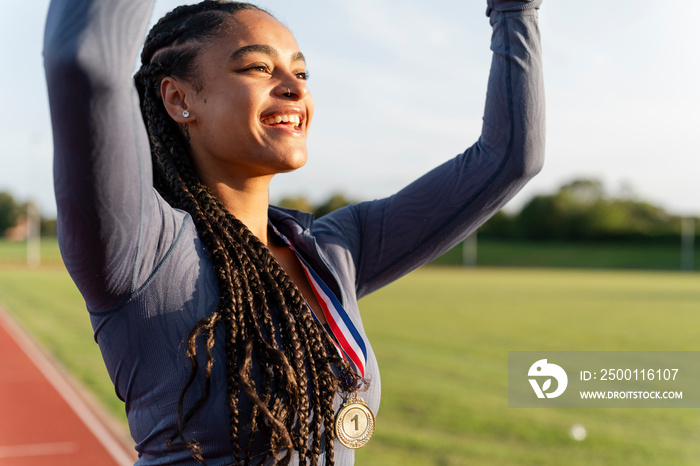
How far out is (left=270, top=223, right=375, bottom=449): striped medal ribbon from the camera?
1.35 meters

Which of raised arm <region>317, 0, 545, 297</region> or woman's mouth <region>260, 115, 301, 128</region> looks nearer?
woman's mouth <region>260, 115, 301, 128</region>

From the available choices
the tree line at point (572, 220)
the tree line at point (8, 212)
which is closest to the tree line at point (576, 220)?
the tree line at point (572, 220)

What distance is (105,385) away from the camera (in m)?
8.38

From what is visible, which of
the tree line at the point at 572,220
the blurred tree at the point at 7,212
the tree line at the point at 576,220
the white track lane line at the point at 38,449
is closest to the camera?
the white track lane line at the point at 38,449

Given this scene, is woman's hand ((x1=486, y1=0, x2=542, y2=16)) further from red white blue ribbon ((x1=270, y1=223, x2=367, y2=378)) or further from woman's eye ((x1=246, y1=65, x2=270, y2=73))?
red white blue ribbon ((x1=270, y1=223, x2=367, y2=378))

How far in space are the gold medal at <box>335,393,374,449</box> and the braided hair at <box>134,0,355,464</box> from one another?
0.12 feet

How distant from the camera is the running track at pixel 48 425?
20.2 feet

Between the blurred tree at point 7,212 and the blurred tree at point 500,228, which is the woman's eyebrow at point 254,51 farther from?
the blurred tree at point 500,228

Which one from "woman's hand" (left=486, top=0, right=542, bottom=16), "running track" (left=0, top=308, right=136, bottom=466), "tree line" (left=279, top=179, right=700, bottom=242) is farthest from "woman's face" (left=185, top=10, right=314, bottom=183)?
"tree line" (left=279, top=179, right=700, bottom=242)

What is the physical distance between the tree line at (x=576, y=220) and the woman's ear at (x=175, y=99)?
52.4 meters

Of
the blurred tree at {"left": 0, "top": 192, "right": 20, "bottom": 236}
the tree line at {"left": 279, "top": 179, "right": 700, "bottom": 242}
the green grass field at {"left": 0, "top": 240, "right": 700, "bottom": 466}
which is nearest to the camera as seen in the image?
the green grass field at {"left": 0, "top": 240, "right": 700, "bottom": 466}

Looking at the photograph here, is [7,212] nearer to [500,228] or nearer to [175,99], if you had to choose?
[500,228]

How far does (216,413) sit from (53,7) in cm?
67

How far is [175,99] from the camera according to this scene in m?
1.45
